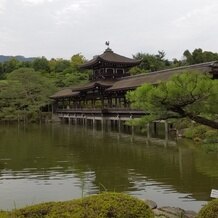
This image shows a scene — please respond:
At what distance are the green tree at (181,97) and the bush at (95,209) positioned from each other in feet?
7.25

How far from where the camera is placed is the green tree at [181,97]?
6.73 meters

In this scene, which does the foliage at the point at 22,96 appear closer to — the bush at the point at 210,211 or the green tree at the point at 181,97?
the green tree at the point at 181,97

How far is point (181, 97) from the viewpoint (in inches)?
270

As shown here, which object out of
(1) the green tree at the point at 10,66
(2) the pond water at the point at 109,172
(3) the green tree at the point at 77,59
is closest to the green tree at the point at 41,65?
(1) the green tree at the point at 10,66

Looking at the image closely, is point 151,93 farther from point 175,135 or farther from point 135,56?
point 135,56

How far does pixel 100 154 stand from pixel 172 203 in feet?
33.7

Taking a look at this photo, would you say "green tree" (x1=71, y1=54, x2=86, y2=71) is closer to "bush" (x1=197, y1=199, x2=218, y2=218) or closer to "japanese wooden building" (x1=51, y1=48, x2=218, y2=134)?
"japanese wooden building" (x1=51, y1=48, x2=218, y2=134)

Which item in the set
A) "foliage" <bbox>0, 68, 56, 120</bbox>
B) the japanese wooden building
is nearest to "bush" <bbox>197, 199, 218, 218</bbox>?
the japanese wooden building

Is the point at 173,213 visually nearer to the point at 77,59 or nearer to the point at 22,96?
the point at 22,96

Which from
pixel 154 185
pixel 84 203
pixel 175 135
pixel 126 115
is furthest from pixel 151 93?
pixel 126 115

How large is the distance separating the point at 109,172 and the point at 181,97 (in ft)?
31.4

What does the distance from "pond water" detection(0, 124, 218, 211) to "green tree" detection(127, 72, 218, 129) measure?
1.85 m

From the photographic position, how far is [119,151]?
21766 millimetres

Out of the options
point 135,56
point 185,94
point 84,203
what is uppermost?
point 135,56
